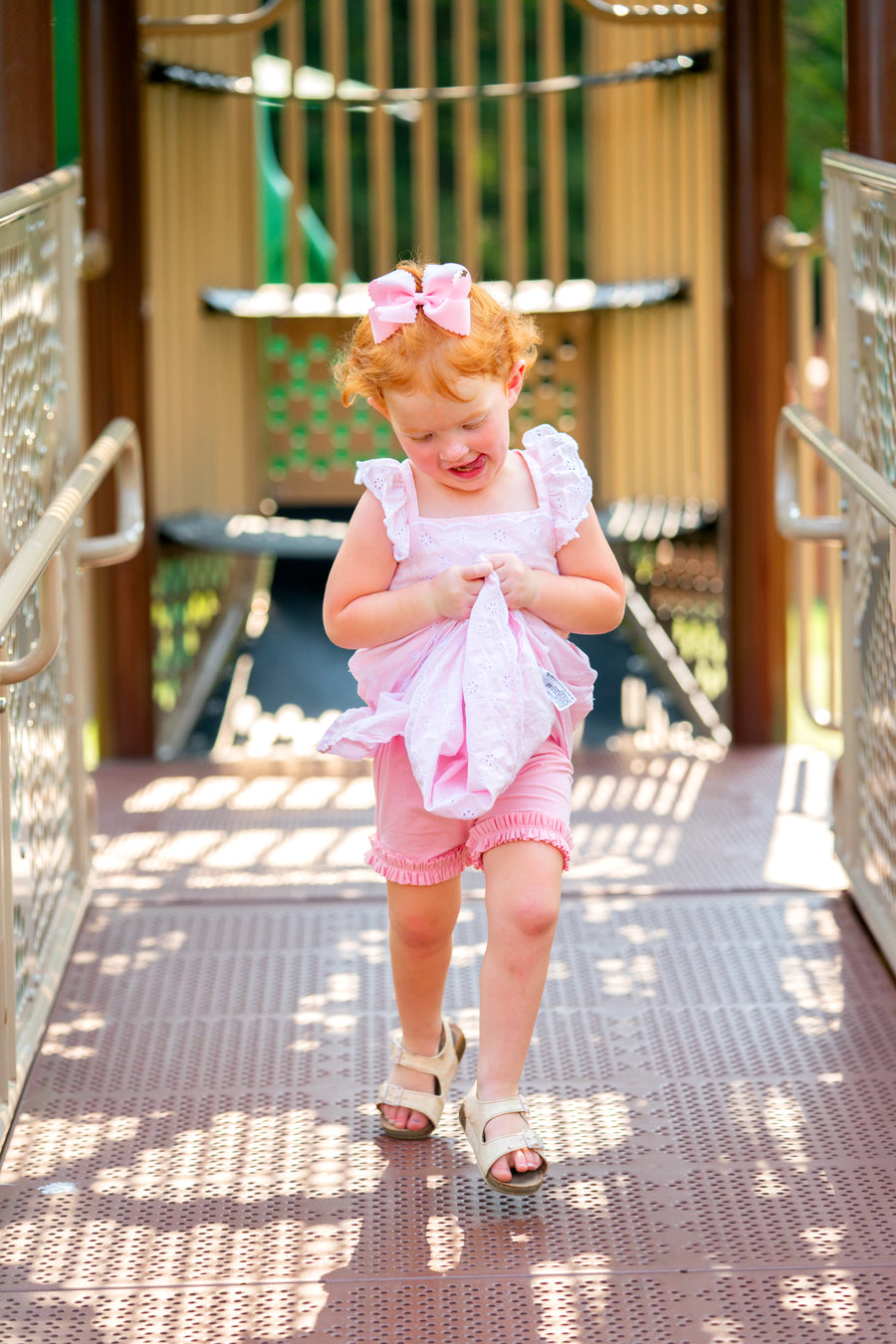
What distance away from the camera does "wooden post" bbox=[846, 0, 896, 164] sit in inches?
114

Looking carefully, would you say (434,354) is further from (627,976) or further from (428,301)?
(627,976)

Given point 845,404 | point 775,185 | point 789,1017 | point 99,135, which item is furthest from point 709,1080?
point 99,135

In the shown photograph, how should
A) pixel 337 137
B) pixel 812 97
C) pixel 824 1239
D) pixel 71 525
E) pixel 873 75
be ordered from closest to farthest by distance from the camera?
pixel 824 1239, pixel 71 525, pixel 873 75, pixel 337 137, pixel 812 97

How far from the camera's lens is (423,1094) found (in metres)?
2.31

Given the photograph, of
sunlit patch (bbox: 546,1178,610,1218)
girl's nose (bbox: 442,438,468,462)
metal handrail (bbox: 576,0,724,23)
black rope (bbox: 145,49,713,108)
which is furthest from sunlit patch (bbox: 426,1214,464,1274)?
black rope (bbox: 145,49,713,108)

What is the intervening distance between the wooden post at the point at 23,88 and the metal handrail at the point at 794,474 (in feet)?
4.59

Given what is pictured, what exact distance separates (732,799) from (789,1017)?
1226mm

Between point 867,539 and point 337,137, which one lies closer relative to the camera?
point 867,539

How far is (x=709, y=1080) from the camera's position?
247 cm

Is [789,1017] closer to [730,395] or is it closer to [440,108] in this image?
[730,395]

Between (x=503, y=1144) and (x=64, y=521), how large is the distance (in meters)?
1.08

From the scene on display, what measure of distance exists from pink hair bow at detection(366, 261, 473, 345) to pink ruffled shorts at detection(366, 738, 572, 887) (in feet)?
1.74

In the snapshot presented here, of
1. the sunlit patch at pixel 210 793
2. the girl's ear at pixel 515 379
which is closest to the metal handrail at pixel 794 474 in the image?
the girl's ear at pixel 515 379

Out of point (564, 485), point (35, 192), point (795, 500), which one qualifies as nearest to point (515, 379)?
point (564, 485)
